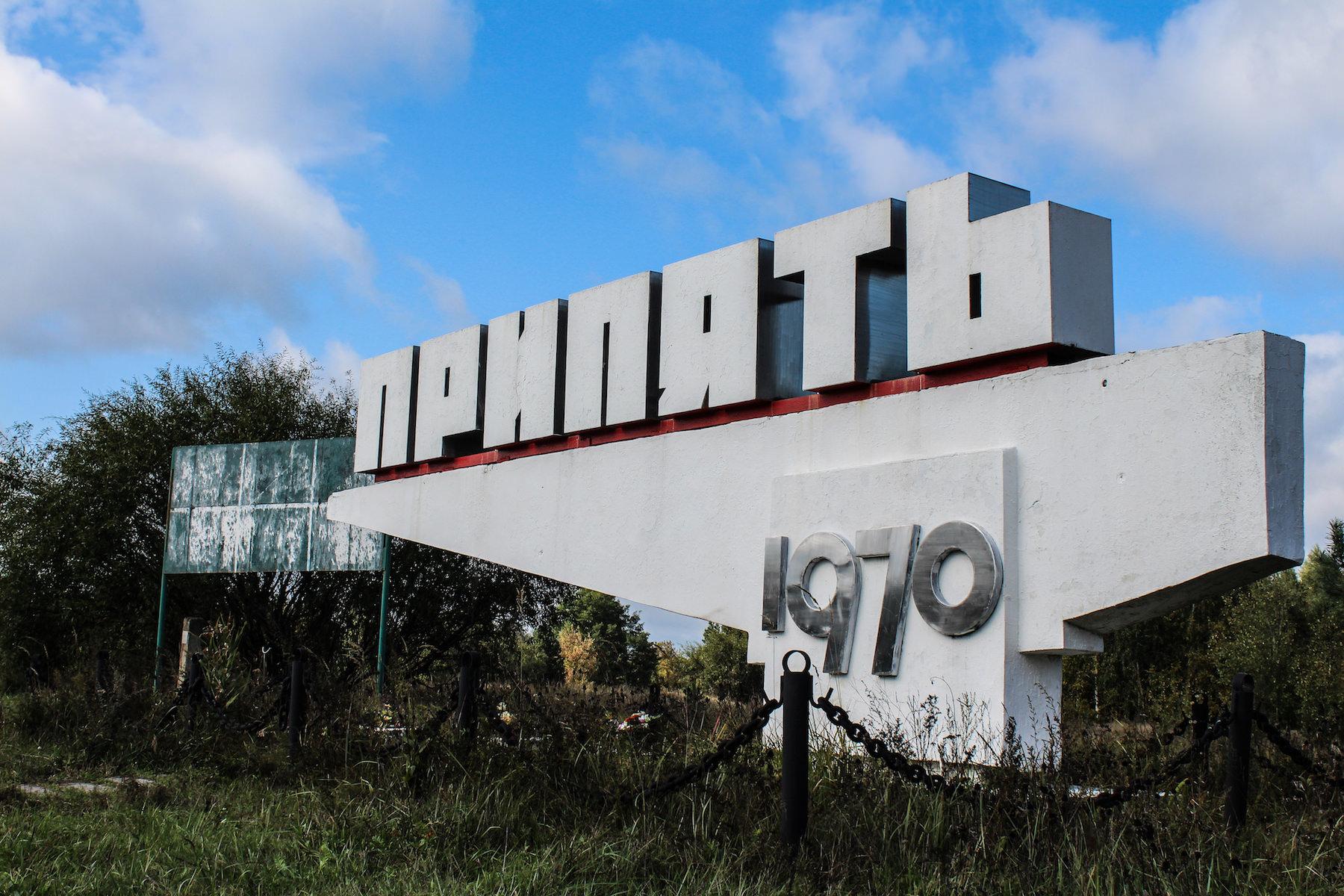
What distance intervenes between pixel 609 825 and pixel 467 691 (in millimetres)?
1827

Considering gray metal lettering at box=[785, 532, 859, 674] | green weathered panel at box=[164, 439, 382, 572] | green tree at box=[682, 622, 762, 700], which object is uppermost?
green weathered panel at box=[164, 439, 382, 572]

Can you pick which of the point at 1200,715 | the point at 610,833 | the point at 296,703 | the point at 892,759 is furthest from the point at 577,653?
the point at 892,759

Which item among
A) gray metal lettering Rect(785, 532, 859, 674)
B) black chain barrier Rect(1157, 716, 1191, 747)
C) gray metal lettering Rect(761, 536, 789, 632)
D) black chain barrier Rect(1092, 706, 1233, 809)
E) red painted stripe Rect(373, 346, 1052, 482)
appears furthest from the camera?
gray metal lettering Rect(761, 536, 789, 632)

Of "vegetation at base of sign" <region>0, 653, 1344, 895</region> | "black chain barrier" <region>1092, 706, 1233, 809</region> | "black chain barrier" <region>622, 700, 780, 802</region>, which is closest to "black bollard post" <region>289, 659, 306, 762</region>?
"vegetation at base of sign" <region>0, 653, 1344, 895</region>

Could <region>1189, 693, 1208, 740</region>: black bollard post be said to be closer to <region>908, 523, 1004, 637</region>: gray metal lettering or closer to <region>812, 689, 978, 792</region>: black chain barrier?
<region>908, 523, 1004, 637</region>: gray metal lettering

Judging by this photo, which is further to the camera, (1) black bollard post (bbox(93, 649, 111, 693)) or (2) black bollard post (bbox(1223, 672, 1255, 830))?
(1) black bollard post (bbox(93, 649, 111, 693))

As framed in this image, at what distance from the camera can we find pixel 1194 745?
5.65m

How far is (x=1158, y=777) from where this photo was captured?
18.2 feet

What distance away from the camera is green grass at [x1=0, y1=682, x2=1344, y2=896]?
4.96 m

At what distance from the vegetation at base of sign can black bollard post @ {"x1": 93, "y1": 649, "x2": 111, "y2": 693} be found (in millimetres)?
4355

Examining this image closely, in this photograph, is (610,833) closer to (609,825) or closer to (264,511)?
(609,825)

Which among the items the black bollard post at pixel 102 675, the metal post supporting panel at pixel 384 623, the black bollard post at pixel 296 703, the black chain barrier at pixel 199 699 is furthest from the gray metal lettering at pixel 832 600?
the black bollard post at pixel 102 675

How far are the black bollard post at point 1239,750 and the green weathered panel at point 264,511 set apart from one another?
1059 centimetres

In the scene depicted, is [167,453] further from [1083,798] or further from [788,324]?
[1083,798]
